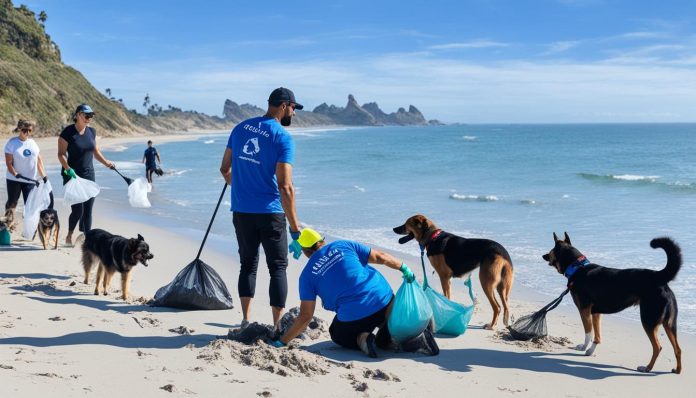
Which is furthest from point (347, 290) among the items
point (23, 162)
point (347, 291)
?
point (23, 162)

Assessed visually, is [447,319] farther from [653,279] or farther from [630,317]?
[630,317]

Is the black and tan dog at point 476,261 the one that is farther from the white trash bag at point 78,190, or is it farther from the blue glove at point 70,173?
the blue glove at point 70,173

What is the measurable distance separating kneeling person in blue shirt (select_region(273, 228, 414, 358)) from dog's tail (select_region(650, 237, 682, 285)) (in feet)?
5.87

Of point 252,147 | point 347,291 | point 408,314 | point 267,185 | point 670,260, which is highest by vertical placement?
point 252,147

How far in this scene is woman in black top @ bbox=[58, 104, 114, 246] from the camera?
7.36 metres

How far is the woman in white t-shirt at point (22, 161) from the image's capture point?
26.1 ft

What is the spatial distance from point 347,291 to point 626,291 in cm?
210

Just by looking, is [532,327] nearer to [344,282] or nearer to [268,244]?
[344,282]

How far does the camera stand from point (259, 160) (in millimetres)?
4922

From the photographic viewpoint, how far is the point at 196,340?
4.96m

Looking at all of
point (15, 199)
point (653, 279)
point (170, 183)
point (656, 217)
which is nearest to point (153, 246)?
point (15, 199)

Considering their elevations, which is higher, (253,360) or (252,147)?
(252,147)

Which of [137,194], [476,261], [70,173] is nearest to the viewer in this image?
[476,261]

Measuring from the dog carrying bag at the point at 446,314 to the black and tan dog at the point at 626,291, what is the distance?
2.96 ft
